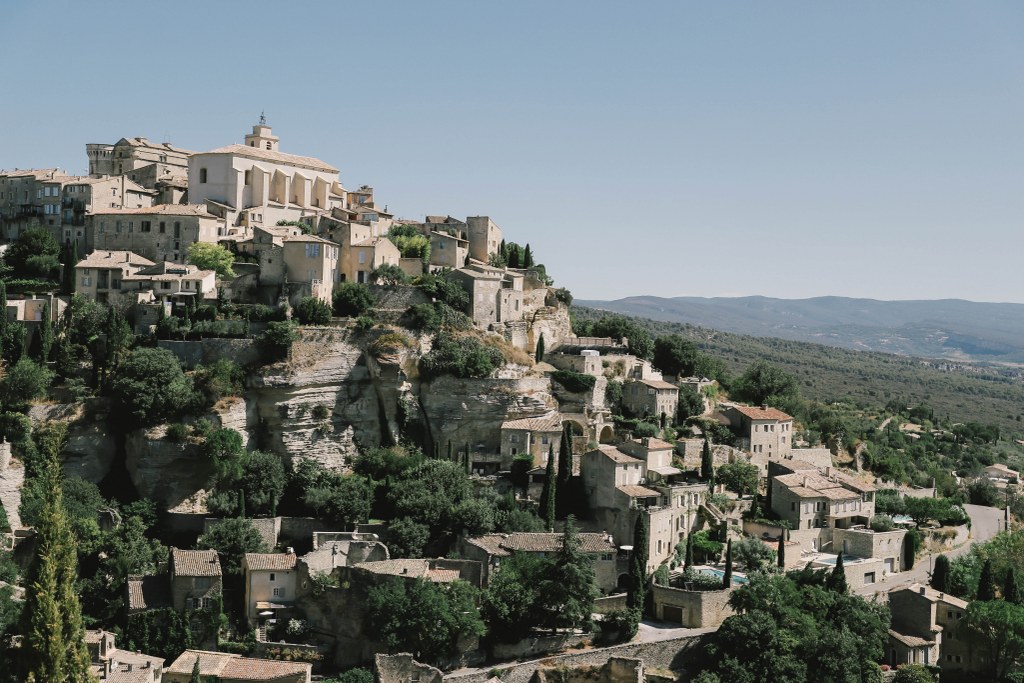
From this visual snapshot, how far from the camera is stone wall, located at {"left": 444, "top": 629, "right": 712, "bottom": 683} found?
40344 millimetres

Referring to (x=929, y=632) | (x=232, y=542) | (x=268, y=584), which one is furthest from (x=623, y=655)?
(x=232, y=542)

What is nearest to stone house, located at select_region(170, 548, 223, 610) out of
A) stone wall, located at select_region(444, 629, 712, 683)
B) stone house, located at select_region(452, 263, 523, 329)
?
stone wall, located at select_region(444, 629, 712, 683)

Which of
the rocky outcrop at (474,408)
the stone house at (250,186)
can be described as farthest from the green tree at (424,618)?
the stone house at (250,186)

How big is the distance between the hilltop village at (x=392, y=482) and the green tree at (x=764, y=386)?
44 cm

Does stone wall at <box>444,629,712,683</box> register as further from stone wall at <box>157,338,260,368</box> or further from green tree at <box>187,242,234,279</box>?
green tree at <box>187,242,234,279</box>

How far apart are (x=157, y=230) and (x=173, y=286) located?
6.26 meters

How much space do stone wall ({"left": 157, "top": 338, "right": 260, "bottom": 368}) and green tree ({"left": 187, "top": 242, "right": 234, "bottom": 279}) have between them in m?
5.43

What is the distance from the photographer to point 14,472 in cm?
4772

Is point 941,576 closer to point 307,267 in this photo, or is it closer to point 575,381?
point 575,381

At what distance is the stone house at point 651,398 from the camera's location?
5922cm

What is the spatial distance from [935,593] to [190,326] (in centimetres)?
3514

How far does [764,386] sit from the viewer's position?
6975 centimetres

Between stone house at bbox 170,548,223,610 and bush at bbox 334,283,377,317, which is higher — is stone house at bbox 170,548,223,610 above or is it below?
below

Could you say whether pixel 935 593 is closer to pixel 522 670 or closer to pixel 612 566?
pixel 612 566
